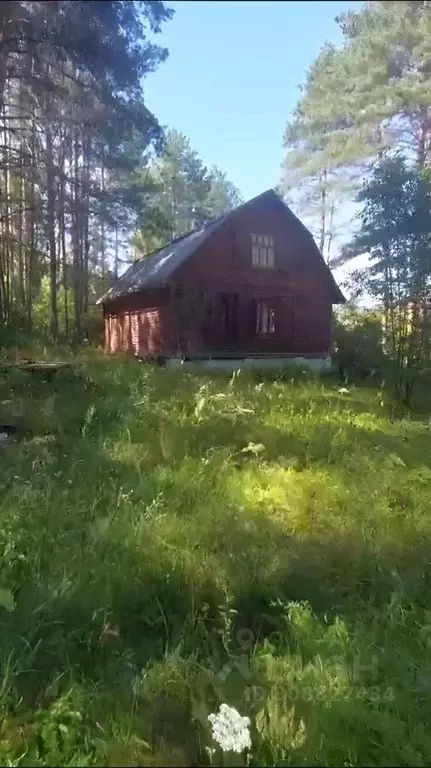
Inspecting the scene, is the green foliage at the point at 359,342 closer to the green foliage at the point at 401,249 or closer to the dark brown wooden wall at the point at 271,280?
the green foliage at the point at 401,249

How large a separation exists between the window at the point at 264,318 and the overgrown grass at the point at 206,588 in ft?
29.3

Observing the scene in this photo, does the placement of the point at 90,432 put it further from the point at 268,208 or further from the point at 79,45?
the point at 268,208

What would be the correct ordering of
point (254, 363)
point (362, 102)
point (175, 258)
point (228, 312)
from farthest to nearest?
point (228, 312) < point (175, 258) < point (254, 363) < point (362, 102)

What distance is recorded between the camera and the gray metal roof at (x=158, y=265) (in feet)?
44.6

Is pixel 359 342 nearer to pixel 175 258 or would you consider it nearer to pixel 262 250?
pixel 262 250

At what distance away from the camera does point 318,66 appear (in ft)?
19.2

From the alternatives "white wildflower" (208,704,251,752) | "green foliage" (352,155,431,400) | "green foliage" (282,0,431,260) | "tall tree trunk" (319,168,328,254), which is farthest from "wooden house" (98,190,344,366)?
"white wildflower" (208,704,251,752)

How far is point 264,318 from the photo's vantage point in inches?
595

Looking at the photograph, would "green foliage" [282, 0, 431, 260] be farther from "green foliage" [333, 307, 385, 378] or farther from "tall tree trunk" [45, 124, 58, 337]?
"tall tree trunk" [45, 124, 58, 337]

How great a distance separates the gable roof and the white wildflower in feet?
37.3

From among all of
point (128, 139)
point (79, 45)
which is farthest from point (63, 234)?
point (79, 45)

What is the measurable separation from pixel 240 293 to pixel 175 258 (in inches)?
83.2

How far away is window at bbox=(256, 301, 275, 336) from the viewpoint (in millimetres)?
14930

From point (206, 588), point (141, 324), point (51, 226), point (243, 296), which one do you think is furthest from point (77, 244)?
point (206, 588)
